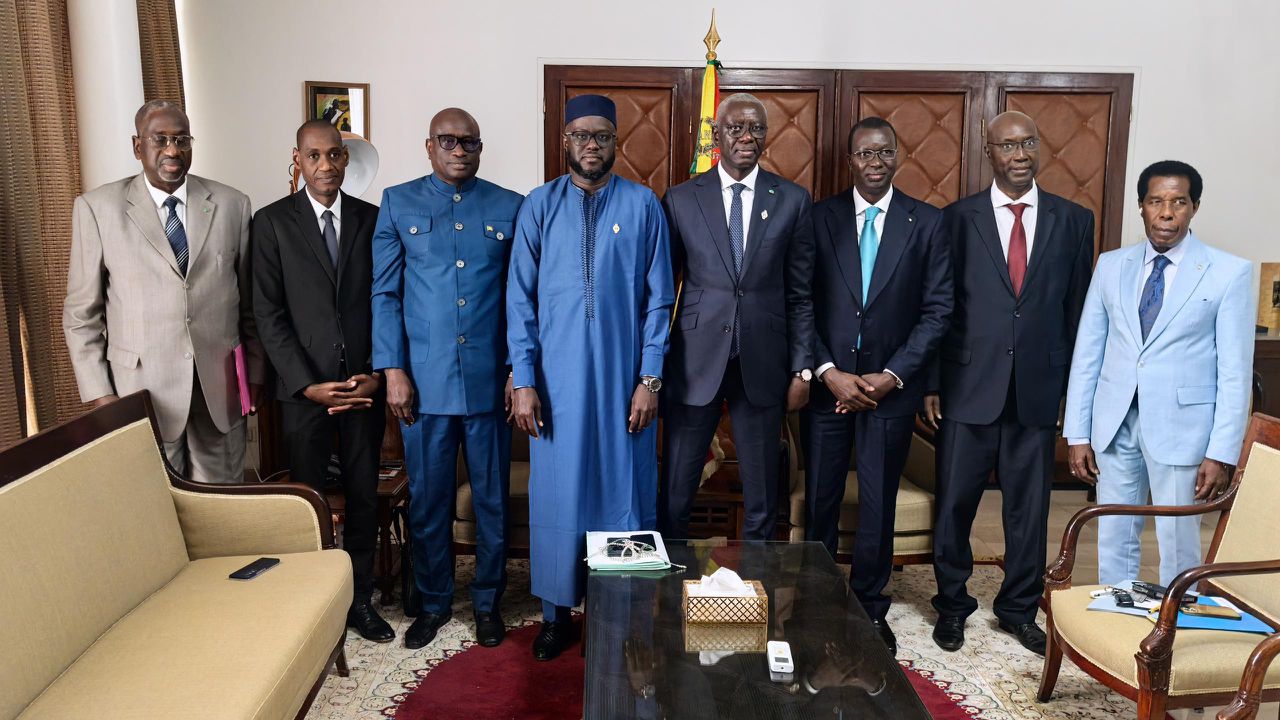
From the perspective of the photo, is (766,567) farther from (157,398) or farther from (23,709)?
(157,398)

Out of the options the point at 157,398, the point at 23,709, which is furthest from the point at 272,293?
the point at 23,709

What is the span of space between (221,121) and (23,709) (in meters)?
3.72

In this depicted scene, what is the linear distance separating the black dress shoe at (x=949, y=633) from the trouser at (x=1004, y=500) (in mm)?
24

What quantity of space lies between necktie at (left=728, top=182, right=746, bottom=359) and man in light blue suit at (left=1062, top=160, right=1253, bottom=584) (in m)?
1.16

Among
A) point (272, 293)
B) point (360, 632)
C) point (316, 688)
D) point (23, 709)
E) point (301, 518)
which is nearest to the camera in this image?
point (23, 709)

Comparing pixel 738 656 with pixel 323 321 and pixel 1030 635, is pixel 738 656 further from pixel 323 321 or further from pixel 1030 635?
pixel 323 321

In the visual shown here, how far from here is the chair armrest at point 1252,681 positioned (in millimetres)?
1855

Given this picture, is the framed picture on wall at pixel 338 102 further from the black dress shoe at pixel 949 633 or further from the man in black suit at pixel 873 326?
the black dress shoe at pixel 949 633

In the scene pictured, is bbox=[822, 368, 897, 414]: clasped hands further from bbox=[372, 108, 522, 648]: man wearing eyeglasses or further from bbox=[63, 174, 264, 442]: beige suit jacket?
bbox=[63, 174, 264, 442]: beige suit jacket

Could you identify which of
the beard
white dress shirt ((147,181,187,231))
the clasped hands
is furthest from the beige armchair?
white dress shirt ((147,181,187,231))

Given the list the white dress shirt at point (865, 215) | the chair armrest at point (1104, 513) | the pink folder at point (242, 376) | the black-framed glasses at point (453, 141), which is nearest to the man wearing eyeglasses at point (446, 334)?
the black-framed glasses at point (453, 141)

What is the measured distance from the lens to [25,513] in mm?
1903

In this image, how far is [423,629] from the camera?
306 cm

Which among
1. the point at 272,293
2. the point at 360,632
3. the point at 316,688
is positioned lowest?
the point at 360,632
